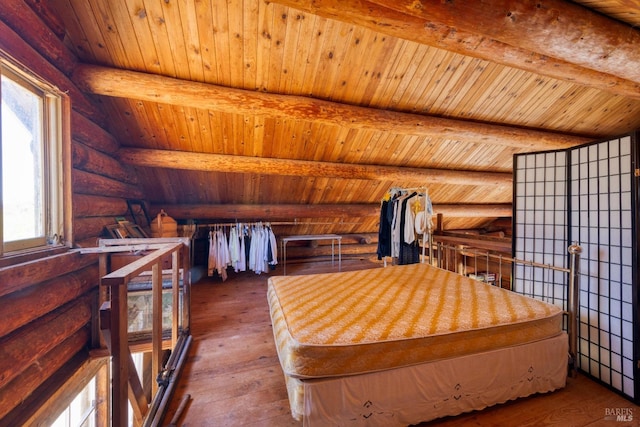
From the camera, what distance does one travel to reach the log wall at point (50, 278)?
5.27ft

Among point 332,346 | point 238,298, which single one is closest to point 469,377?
point 332,346

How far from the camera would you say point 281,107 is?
9.99ft

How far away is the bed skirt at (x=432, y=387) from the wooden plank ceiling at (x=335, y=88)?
7.12ft

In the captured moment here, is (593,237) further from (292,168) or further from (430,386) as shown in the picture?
(292,168)

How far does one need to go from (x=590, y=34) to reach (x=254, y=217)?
493cm

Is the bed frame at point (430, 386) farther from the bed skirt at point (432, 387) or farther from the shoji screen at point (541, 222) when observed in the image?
the shoji screen at point (541, 222)

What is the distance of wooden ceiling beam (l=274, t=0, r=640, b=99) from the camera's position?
159 centimetres

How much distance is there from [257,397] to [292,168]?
321 cm

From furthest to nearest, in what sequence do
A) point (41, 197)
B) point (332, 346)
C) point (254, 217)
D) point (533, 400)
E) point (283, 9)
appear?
point (254, 217), point (283, 9), point (41, 197), point (533, 400), point (332, 346)

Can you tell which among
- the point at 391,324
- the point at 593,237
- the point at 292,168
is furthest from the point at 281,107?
the point at 593,237

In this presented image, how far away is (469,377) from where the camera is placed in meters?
1.57

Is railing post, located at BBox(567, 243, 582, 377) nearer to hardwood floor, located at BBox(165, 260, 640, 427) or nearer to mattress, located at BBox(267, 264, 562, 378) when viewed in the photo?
hardwood floor, located at BBox(165, 260, 640, 427)

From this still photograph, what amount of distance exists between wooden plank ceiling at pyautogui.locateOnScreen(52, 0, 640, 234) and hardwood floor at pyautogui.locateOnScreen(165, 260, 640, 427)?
2437 millimetres

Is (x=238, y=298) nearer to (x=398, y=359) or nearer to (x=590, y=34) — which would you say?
(x=398, y=359)
